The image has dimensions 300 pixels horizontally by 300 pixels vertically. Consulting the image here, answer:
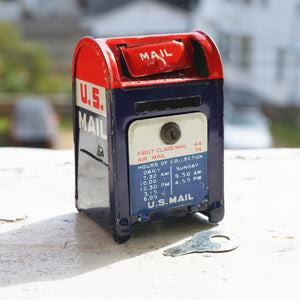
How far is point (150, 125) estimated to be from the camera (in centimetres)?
262

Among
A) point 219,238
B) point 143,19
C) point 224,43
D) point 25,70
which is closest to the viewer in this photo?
point 219,238

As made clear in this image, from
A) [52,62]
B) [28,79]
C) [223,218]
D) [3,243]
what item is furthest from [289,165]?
[52,62]

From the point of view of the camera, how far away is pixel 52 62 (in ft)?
77.7

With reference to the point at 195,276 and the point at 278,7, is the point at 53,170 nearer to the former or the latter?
the point at 195,276

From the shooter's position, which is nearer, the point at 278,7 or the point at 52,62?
the point at 278,7

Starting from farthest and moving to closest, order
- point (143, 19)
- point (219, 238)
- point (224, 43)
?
point (143, 19), point (224, 43), point (219, 238)

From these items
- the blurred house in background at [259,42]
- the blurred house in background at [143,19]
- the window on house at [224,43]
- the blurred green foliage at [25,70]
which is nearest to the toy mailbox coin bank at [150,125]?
the blurred house in background at [259,42]

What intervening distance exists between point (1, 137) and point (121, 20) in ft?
27.0

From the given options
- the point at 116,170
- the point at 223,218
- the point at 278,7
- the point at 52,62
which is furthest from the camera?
the point at 52,62

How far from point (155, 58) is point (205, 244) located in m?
0.88

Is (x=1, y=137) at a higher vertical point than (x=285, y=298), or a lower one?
lower

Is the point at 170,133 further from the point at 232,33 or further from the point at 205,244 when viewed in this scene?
the point at 232,33

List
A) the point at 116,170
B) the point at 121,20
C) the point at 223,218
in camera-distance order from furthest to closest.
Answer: the point at 121,20 → the point at 223,218 → the point at 116,170

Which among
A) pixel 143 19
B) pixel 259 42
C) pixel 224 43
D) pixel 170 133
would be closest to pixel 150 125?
pixel 170 133
